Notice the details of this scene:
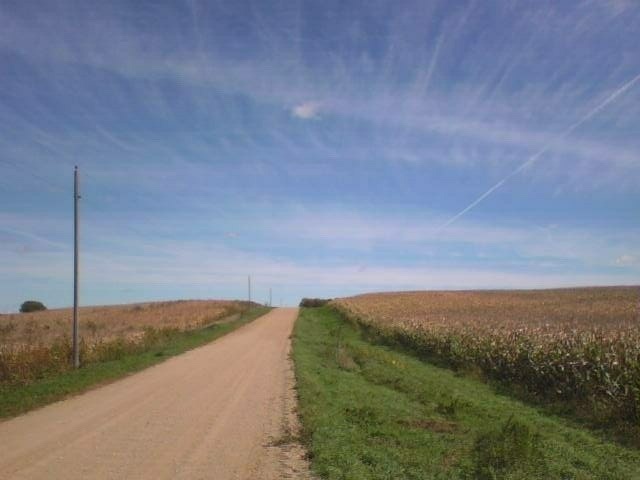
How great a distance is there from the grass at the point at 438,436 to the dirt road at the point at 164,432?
0.73 meters

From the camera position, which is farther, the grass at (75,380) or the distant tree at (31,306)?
the distant tree at (31,306)

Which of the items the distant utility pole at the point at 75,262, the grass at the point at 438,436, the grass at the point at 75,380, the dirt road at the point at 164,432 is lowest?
the grass at the point at 438,436

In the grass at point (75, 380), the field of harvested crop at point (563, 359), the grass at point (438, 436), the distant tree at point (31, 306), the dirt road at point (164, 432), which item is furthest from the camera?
the distant tree at point (31, 306)

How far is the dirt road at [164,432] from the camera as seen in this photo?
8602 millimetres

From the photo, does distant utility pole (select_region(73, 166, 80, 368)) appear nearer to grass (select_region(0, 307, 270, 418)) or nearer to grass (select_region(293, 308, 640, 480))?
grass (select_region(0, 307, 270, 418))

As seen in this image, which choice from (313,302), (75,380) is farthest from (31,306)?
(75,380)

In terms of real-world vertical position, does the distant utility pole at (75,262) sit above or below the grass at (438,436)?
above

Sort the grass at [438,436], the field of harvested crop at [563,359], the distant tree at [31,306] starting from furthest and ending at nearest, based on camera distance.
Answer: the distant tree at [31,306] < the field of harvested crop at [563,359] < the grass at [438,436]

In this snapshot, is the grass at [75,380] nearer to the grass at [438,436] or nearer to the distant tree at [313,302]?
the grass at [438,436]

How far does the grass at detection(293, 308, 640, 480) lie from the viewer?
876cm

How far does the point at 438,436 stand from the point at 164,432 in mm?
4713

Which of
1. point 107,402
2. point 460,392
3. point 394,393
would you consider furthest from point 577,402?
point 107,402

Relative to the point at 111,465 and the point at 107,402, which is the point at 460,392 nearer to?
the point at 107,402

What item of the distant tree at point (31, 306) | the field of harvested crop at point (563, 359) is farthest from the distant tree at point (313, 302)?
the field of harvested crop at point (563, 359)
